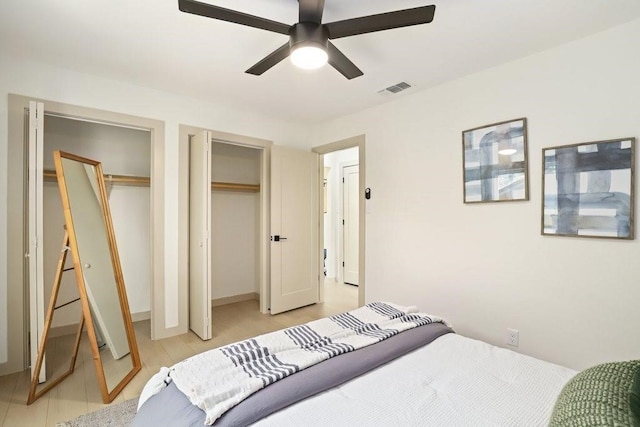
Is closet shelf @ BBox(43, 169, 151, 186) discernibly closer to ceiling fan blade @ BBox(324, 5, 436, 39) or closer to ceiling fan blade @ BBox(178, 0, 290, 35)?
ceiling fan blade @ BBox(178, 0, 290, 35)

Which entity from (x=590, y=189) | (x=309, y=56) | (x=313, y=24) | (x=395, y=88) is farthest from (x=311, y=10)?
(x=590, y=189)

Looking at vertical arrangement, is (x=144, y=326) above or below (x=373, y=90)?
below

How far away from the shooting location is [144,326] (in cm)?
332

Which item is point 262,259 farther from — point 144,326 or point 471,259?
point 471,259

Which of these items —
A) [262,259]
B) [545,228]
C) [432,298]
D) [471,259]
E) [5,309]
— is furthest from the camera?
[262,259]

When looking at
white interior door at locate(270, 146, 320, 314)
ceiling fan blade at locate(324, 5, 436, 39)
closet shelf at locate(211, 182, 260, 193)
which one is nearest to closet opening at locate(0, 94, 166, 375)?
closet shelf at locate(211, 182, 260, 193)

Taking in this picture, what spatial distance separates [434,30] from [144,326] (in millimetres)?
3918

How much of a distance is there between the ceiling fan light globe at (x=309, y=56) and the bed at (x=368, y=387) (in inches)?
60.5

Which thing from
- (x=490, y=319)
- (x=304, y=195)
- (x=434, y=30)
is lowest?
(x=490, y=319)

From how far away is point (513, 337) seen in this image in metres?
2.30

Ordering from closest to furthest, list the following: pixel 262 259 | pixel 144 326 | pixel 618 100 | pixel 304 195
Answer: pixel 618 100, pixel 144 326, pixel 262 259, pixel 304 195

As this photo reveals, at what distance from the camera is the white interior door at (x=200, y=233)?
295 centimetres

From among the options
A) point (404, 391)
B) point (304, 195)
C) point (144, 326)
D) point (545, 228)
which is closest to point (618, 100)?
point (545, 228)

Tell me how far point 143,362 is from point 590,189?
3.65 meters
